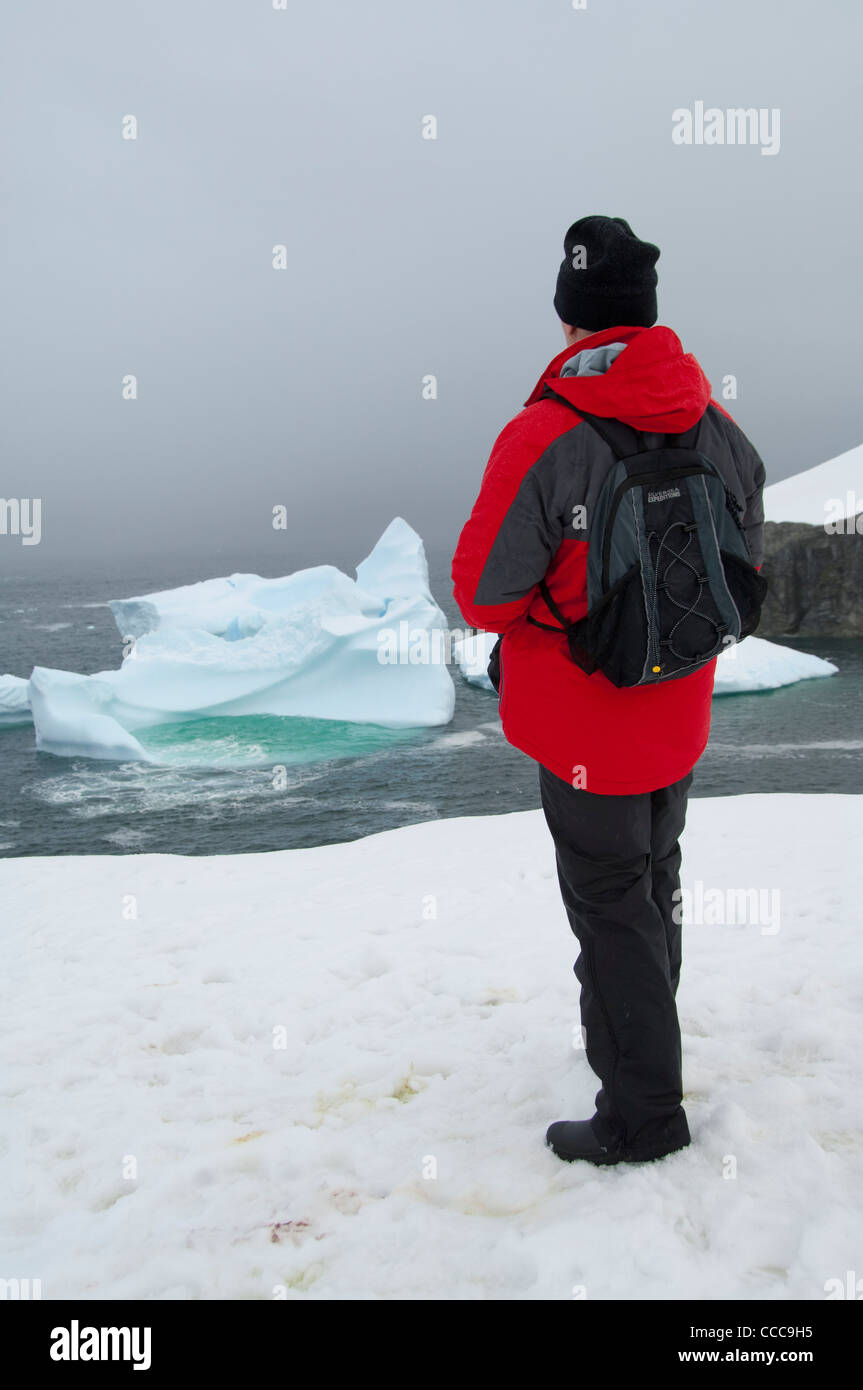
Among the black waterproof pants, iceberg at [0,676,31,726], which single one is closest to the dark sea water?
iceberg at [0,676,31,726]

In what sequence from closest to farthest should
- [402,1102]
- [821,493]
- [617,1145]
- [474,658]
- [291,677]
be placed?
[617,1145], [402,1102], [291,677], [474,658], [821,493]

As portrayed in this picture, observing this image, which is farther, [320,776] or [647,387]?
[320,776]

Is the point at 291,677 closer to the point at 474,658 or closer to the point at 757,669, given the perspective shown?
the point at 474,658

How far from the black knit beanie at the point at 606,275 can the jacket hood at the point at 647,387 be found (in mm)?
136

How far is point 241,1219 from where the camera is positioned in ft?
6.34

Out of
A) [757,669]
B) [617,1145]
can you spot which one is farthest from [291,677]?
[617,1145]

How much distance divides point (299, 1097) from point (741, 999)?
141 cm

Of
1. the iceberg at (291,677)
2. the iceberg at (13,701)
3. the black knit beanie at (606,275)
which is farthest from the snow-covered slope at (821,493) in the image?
the black knit beanie at (606,275)

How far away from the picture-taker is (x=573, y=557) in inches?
71.1

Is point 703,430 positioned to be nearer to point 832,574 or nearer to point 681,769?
point 681,769

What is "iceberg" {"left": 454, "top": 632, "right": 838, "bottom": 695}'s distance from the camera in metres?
22.8

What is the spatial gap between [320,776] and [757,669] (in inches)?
513

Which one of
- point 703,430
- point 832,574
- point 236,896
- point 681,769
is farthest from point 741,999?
point 832,574

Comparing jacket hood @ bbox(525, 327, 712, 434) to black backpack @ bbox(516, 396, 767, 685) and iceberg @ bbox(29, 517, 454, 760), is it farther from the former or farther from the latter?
iceberg @ bbox(29, 517, 454, 760)
